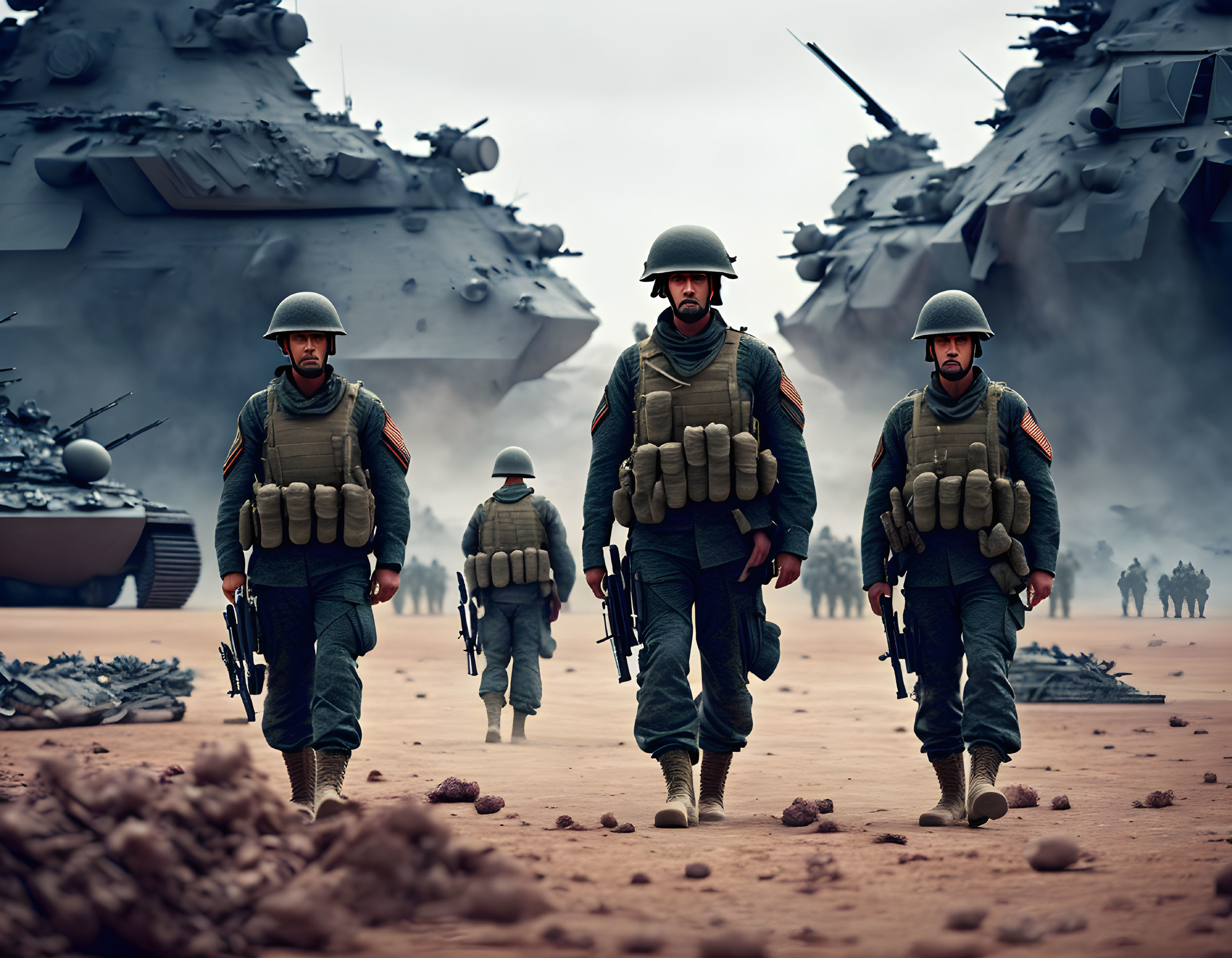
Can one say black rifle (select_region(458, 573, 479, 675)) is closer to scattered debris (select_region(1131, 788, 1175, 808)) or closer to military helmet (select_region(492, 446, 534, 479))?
military helmet (select_region(492, 446, 534, 479))

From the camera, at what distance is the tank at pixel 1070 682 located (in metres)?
10.4

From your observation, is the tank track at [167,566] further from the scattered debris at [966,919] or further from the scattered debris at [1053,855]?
the scattered debris at [966,919]

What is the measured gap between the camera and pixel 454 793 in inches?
210

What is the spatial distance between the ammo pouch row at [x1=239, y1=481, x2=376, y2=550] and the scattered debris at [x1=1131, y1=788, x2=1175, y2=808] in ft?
9.36

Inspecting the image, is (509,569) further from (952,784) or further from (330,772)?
(952,784)

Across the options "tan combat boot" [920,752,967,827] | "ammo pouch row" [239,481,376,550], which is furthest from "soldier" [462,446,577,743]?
"tan combat boot" [920,752,967,827]

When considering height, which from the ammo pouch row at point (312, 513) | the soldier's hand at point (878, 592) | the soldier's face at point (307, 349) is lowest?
the soldier's hand at point (878, 592)

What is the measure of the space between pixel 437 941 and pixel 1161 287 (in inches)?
943

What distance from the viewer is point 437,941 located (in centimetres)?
267

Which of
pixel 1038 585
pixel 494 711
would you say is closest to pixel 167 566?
pixel 494 711

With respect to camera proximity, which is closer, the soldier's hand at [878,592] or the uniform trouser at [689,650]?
the uniform trouser at [689,650]

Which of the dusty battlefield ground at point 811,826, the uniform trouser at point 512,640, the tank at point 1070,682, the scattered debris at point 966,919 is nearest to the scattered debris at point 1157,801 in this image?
the dusty battlefield ground at point 811,826

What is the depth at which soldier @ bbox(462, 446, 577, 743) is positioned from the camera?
28.1ft

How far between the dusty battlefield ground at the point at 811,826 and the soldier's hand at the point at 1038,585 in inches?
28.6
